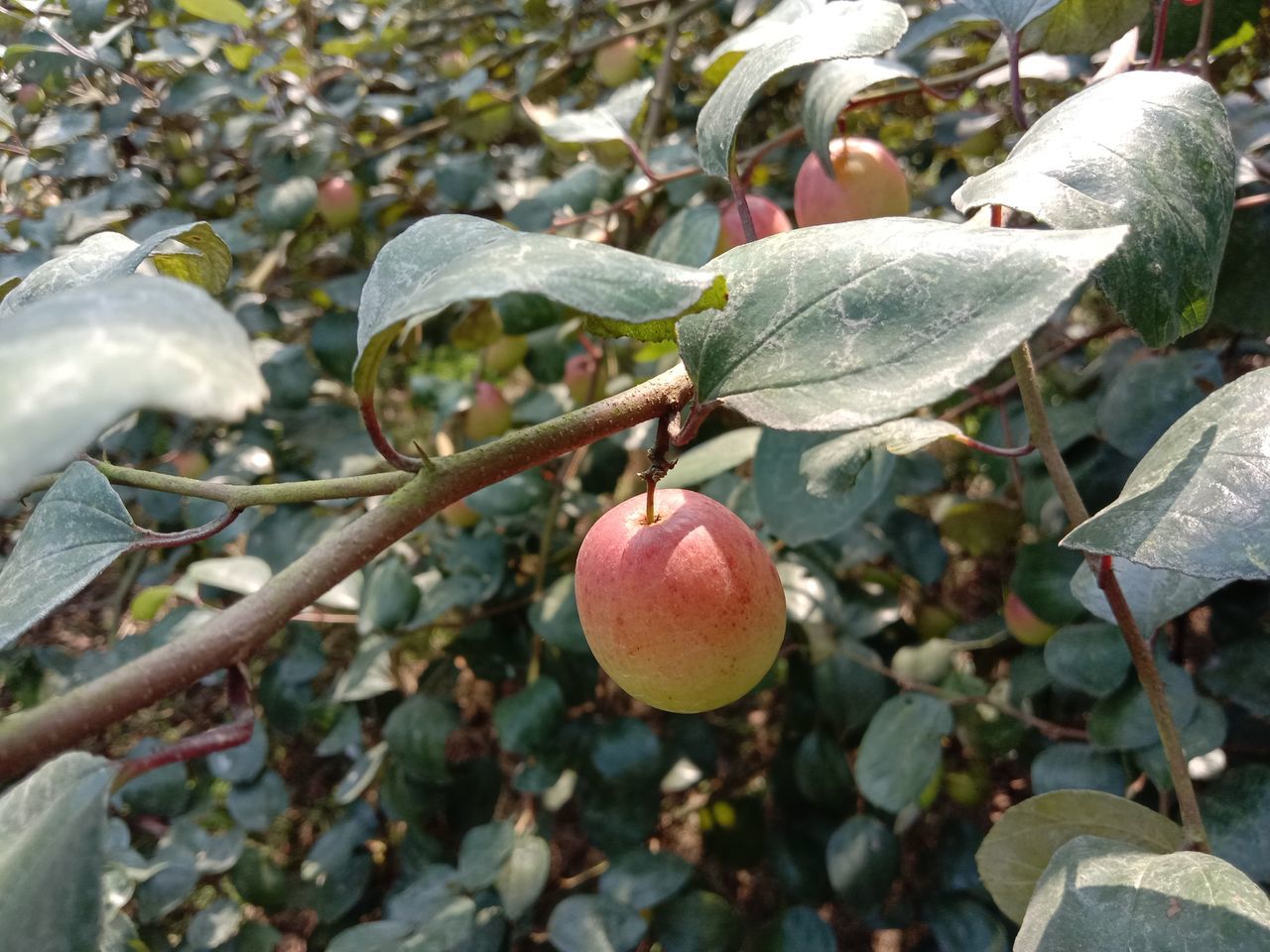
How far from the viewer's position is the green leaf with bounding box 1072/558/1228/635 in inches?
21.9

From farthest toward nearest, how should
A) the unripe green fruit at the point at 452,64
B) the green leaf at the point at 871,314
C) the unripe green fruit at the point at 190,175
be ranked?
the unripe green fruit at the point at 452,64, the unripe green fruit at the point at 190,175, the green leaf at the point at 871,314

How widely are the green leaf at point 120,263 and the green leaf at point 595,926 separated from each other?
0.62 m

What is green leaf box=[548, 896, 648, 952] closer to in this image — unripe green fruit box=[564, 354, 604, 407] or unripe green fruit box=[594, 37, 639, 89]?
unripe green fruit box=[564, 354, 604, 407]

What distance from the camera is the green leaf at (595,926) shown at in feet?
2.55

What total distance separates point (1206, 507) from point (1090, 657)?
43 centimetres

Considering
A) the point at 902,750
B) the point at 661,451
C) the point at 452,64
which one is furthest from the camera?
the point at 452,64

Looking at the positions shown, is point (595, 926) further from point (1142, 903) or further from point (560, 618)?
point (1142, 903)

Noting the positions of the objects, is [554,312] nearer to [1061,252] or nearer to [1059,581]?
[1059,581]

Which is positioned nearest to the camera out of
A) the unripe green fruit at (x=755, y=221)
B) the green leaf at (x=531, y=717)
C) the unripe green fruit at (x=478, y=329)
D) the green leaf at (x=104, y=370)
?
the green leaf at (x=104, y=370)

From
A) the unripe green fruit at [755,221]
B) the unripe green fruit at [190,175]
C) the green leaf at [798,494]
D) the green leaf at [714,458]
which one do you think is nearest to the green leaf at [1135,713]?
the green leaf at [798,494]

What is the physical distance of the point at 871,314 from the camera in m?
0.33

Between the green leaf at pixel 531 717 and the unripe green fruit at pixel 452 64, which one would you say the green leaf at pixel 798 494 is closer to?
the green leaf at pixel 531 717

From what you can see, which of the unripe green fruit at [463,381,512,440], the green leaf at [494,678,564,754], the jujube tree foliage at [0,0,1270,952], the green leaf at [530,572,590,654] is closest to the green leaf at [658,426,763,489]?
the jujube tree foliage at [0,0,1270,952]

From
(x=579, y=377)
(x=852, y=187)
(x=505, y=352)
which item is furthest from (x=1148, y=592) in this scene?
(x=505, y=352)
